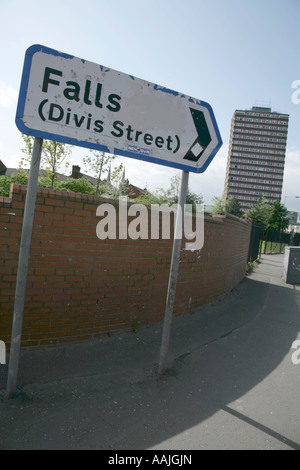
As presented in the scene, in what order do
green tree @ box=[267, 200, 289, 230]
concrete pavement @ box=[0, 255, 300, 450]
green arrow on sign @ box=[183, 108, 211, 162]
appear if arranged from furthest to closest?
green tree @ box=[267, 200, 289, 230], green arrow on sign @ box=[183, 108, 211, 162], concrete pavement @ box=[0, 255, 300, 450]

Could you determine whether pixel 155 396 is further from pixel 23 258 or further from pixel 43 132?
pixel 43 132

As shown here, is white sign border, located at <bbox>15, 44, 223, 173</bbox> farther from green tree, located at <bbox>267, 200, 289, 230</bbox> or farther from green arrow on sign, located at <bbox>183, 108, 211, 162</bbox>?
green tree, located at <bbox>267, 200, 289, 230</bbox>

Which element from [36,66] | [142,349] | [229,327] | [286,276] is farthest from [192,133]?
[286,276]

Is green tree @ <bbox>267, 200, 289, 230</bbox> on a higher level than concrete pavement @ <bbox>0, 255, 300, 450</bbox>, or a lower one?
higher

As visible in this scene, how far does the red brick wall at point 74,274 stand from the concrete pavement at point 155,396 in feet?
0.85

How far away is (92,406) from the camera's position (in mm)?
2658

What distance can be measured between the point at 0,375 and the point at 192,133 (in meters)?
3.11

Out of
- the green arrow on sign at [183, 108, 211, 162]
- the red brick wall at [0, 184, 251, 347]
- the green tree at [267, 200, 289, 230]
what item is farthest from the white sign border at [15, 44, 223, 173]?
the green tree at [267, 200, 289, 230]

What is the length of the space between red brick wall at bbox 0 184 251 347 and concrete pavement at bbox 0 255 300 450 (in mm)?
258

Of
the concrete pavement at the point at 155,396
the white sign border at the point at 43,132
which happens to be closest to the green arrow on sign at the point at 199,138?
the white sign border at the point at 43,132

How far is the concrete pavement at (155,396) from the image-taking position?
7.62ft

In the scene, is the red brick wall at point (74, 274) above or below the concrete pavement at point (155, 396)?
above

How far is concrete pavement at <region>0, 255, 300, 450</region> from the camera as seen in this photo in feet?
7.62

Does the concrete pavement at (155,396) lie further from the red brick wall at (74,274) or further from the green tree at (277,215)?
the green tree at (277,215)
